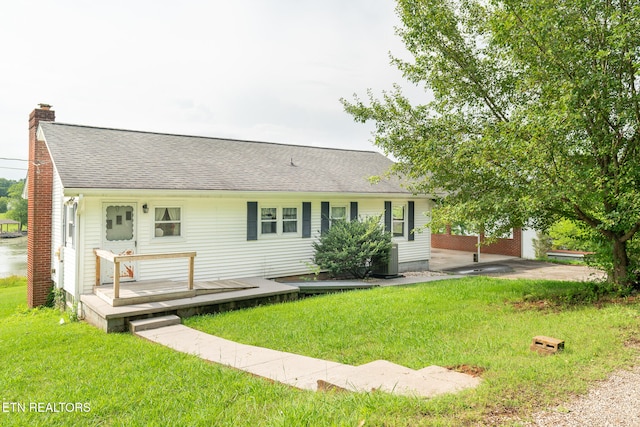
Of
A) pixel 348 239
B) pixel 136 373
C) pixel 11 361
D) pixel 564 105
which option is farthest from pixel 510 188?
pixel 11 361

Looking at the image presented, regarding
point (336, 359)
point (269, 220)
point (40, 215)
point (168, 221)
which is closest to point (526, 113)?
point (336, 359)

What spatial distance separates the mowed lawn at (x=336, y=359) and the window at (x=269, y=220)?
3.55 meters

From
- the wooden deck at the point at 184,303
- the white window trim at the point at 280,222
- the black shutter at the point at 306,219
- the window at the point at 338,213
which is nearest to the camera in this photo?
the wooden deck at the point at 184,303

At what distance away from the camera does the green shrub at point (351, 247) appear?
12.7 m

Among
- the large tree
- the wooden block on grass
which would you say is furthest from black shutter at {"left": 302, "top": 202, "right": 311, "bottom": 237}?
the wooden block on grass

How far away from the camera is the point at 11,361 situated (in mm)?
6172

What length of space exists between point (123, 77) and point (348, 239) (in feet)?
35.5

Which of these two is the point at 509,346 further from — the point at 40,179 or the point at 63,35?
the point at 40,179

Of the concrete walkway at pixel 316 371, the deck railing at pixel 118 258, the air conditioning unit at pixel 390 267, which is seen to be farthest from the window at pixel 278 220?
the concrete walkway at pixel 316 371

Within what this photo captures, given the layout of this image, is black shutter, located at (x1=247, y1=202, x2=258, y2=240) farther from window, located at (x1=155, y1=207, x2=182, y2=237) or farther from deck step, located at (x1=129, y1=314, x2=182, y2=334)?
deck step, located at (x1=129, y1=314, x2=182, y2=334)

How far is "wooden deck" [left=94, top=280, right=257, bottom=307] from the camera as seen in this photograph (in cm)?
861

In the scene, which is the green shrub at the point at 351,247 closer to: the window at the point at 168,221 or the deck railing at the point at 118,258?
the window at the point at 168,221

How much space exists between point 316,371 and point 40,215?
11.9m

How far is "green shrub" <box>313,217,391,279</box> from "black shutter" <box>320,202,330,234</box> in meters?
0.29
